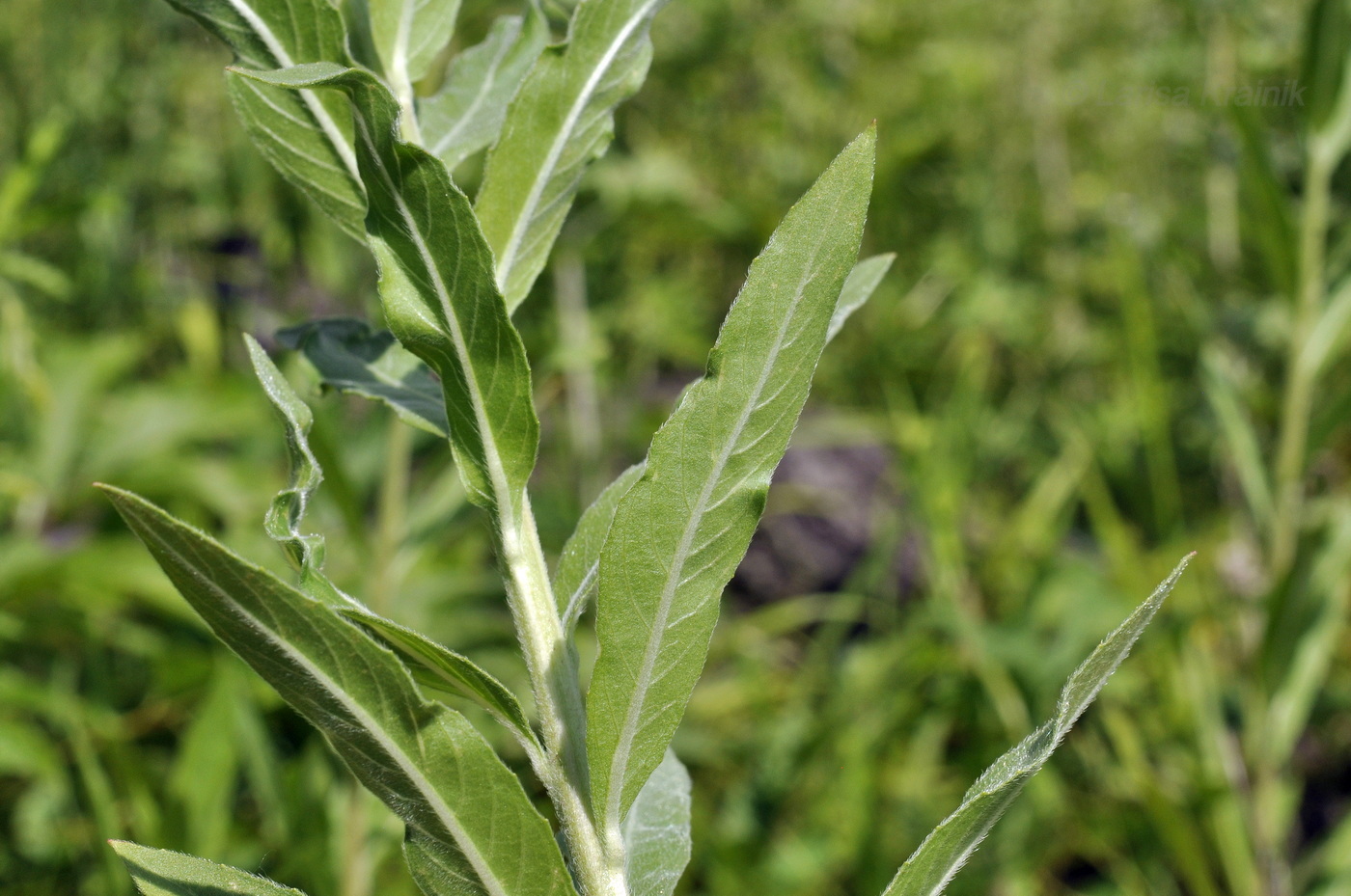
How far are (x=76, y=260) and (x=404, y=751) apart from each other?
238cm

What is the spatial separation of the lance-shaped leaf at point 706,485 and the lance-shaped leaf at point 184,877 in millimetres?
123

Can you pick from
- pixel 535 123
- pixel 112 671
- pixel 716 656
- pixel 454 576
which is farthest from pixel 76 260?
pixel 535 123

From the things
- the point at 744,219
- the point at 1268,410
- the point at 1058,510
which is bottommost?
the point at 1058,510

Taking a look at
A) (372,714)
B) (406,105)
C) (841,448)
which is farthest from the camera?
(841,448)

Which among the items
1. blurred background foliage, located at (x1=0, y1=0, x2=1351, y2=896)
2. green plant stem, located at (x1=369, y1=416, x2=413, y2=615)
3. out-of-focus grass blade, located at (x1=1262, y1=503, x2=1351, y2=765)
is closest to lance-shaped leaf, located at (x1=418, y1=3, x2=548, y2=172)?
blurred background foliage, located at (x1=0, y1=0, x2=1351, y2=896)

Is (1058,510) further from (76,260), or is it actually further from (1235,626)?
(76,260)

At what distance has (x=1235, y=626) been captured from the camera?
5.35 feet

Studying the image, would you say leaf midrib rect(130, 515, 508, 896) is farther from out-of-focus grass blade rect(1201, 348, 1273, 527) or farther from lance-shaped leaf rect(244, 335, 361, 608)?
out-of-focus grass blade rect(1201, 348, 1273, 527)

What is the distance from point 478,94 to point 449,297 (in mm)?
204

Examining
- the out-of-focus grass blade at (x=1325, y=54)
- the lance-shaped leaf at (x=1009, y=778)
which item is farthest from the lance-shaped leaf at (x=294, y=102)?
the out-of-focus grass blade at (x=1325, y=54)

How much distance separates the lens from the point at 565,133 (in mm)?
435

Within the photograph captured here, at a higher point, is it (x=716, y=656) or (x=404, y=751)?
(x=404, y=751)

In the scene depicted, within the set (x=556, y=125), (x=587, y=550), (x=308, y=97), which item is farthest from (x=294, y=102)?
(x=587, y=550)

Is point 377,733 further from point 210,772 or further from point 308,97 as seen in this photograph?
point 210,772
